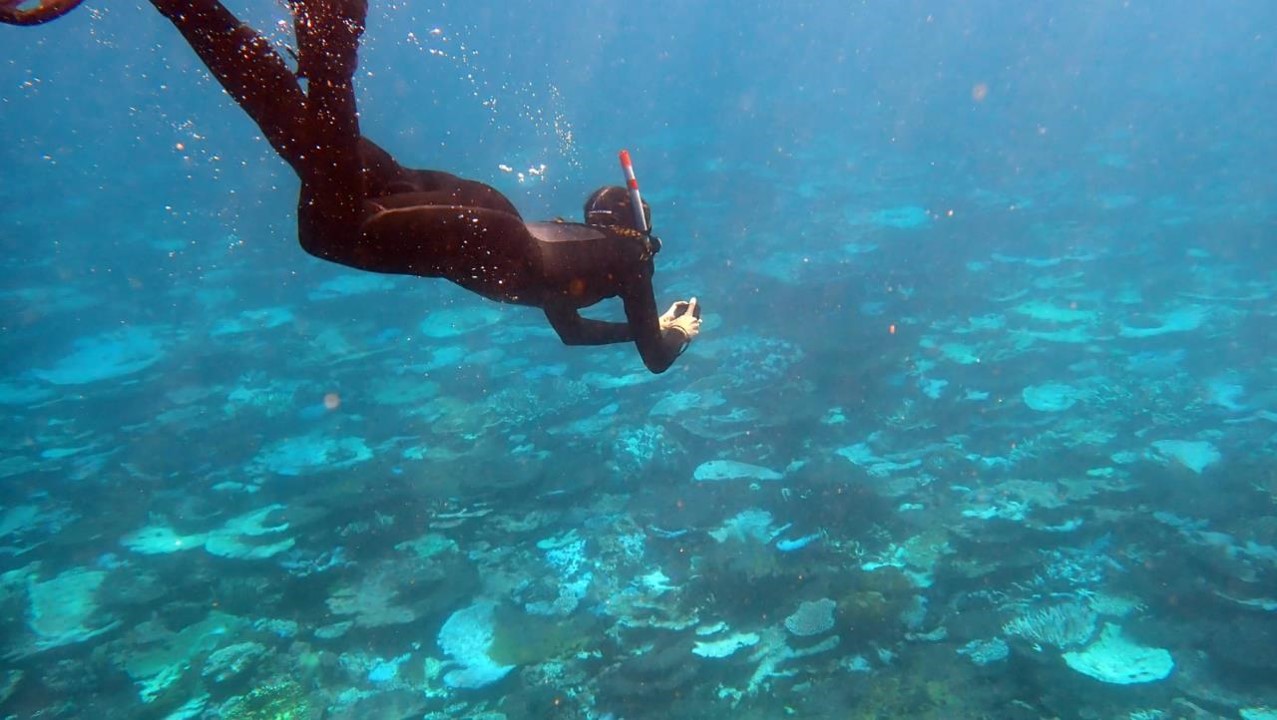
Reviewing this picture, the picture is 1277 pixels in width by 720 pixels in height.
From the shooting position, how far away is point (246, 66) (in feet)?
7.88

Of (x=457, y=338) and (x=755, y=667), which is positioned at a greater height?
(x=457, y=338)

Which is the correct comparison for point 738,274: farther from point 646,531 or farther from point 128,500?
point 128,500

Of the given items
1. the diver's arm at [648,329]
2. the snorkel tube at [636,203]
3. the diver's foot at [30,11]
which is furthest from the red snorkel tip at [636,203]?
the diver's foot at [30,11]

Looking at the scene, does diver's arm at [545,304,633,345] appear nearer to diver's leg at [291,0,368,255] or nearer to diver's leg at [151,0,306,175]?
diver's leg at [291,0,368,255]

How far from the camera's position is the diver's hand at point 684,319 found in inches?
210

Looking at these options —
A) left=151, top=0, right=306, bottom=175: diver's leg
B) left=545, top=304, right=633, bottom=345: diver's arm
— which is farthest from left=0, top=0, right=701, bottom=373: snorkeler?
left=545, top=304, right=633, bottom=345: diver's arm

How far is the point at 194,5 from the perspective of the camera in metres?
2.36

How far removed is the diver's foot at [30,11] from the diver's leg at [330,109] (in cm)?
96

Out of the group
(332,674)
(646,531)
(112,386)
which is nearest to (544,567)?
(646,531)

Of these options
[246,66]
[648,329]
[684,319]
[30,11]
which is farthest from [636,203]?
[30,11]

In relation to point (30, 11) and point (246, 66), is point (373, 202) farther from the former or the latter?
point (30, 11)

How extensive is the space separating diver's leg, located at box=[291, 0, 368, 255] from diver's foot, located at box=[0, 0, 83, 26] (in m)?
0.96

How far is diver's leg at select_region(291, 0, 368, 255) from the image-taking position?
256 cm

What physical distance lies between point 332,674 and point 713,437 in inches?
272
